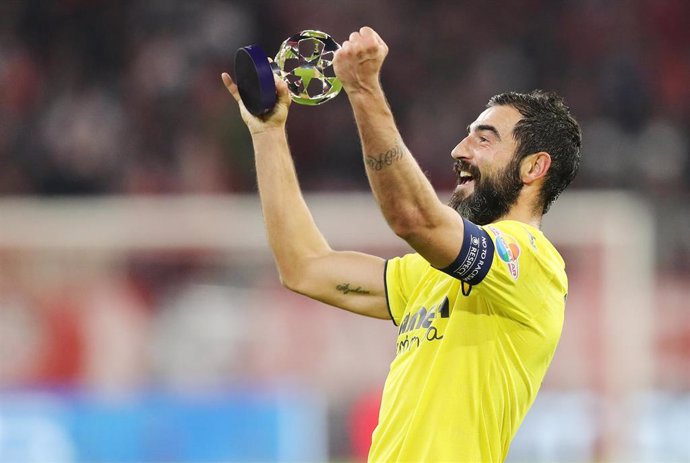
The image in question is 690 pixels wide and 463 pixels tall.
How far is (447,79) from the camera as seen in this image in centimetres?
1466

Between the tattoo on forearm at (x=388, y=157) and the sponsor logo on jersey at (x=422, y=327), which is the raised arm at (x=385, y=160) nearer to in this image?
the tattoo on forearm at (x=388, y=157)

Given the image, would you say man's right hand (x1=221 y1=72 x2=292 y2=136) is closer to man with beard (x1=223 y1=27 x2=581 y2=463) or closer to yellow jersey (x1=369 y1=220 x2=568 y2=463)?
man with beard (x1=223 y1=27 x2=581 y2=463)

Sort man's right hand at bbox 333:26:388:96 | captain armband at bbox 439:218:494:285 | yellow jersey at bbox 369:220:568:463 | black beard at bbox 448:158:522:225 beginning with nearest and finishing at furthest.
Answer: man's right hand at bbox 333:26:388:96 < captain armband at bbox 439:218:494:285 < yellow jersey at bbox 369:220:568:463 < black beard at bbox 448:158:522:225

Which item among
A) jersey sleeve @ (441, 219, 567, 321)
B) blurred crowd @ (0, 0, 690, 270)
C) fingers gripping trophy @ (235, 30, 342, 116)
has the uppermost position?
blurred crowd @ (0, 0, 690, 270)

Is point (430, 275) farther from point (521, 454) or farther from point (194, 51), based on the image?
point (194, 51)

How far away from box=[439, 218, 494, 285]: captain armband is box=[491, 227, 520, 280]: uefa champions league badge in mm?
60

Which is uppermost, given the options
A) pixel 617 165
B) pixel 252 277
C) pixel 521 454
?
pixel 617 165

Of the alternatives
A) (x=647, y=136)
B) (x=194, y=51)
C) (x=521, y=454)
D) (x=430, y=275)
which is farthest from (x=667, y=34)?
(x=430, y=275)

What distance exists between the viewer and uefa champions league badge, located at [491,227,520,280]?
11.9 ft

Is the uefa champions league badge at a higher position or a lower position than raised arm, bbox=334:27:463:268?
lower

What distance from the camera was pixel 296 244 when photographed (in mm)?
4355

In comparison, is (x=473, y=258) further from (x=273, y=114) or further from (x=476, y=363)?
(x=273, y=114)

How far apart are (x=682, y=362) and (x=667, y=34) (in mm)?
6043

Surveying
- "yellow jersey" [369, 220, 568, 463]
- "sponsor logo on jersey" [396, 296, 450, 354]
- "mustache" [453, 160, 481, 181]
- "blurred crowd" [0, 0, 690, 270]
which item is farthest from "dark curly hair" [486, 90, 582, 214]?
"blurred crowd" [0, 0, 690, 270]
